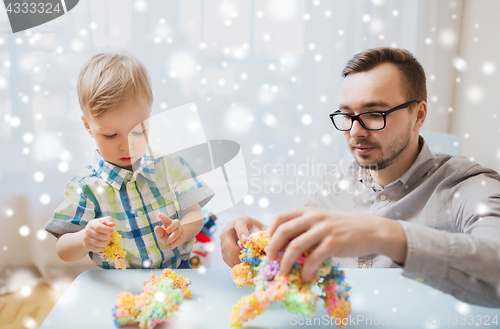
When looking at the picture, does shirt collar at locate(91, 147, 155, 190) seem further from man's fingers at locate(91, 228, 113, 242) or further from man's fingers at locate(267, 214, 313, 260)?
man's fingers at locate(267, 214, 313, 260)

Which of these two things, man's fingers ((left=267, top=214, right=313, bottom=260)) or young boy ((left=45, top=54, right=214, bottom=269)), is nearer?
man's fingers ((left=267, top=214, right=313, bottom=260))

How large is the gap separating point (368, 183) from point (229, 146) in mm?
1107

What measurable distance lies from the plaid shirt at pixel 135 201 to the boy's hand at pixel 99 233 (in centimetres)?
22

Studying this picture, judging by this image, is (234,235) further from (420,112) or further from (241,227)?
(420,112)

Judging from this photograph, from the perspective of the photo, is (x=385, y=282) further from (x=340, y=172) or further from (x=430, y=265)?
(x=340, y=172)

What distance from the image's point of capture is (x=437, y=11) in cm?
205

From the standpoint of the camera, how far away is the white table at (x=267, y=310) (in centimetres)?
61

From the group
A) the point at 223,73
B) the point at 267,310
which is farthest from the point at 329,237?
the point at 223,73

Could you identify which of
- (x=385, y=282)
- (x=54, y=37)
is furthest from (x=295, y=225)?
(x=54, y=37)

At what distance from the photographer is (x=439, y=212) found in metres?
0.96

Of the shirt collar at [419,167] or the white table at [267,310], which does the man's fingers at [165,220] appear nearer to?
the white table at [267,310]

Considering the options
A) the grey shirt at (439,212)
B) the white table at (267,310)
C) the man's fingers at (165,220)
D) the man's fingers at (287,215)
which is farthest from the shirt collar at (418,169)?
the man's fingers at (165,220)

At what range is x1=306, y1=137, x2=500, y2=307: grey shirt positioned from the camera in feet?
1.91

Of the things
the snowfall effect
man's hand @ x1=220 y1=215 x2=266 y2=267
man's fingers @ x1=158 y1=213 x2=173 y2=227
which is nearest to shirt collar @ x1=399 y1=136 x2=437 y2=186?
man's hand @ x1=220 y1=215 x2=266 y2=267
